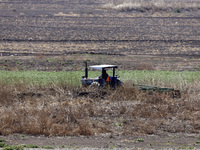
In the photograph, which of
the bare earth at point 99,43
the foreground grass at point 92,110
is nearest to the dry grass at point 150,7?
the bare earth at point 99,43

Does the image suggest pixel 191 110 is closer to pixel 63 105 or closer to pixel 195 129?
pixel 195 129

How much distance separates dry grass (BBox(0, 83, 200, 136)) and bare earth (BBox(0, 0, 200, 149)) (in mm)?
655

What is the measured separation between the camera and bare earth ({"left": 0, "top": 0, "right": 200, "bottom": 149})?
12656 mm

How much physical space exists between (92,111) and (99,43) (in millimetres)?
27363

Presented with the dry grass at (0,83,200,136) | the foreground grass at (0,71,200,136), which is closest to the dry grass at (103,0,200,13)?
the foreground grass at (0,71,200,136)

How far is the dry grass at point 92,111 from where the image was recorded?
1359cm

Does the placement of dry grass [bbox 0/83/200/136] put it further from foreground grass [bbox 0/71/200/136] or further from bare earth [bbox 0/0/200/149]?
bare earth [bbox 0/0/200/149]

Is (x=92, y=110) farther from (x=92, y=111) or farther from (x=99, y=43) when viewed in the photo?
(x=99, y=43)

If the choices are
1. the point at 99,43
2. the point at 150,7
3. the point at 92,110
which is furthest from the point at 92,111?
the point at 150,7

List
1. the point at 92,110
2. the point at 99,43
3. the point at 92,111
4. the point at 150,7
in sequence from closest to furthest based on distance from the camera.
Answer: the point at 92,111 → the point at 92,110 → the point at 99,43 → the point at 150,7

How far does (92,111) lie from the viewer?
15.9 meters

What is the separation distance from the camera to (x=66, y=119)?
1453 centimetres

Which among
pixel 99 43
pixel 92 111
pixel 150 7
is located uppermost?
pixel 150 7

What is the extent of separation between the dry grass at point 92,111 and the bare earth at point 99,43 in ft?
2.15
